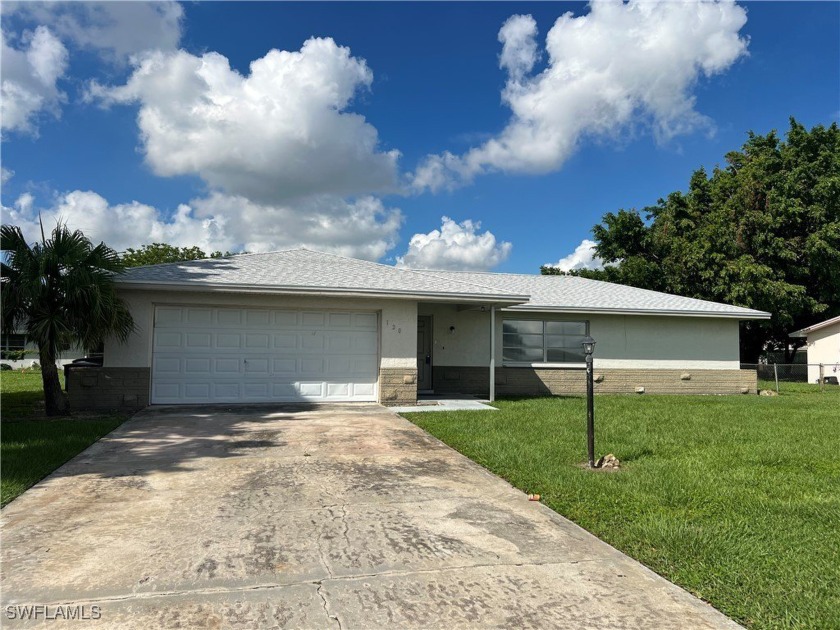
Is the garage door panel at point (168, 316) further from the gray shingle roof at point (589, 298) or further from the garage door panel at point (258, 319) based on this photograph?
the gray shingle roof at point (589, 298)

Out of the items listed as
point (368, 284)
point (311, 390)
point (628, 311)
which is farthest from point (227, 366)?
point (628, 311)

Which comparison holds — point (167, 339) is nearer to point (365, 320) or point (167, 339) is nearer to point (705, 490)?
point (365, 320)

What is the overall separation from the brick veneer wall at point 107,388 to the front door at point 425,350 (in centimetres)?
741

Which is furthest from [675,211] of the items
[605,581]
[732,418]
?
[605,581]

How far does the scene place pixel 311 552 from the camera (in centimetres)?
426

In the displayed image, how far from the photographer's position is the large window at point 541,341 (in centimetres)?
1709

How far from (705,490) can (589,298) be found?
41.8 ft

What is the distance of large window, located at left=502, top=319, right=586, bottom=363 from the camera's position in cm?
1709

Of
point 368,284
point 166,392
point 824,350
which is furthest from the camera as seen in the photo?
point 824,350

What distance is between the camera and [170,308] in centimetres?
1230

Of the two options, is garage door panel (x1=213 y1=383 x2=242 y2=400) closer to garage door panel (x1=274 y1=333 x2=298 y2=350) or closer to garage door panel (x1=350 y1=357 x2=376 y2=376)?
garage door panel (x1=274 y1=333 x2=298 y2=350)

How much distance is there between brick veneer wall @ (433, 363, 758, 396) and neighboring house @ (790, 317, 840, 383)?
9840 mm

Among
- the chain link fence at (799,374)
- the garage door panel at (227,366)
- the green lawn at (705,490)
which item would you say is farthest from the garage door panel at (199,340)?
the chain link fence at (799,374)

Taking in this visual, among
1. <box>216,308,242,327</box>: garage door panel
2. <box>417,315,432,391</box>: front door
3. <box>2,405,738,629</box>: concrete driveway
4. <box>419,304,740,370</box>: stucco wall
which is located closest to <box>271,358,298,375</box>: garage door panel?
<box>216,308,242,327</box>: garage door panel
